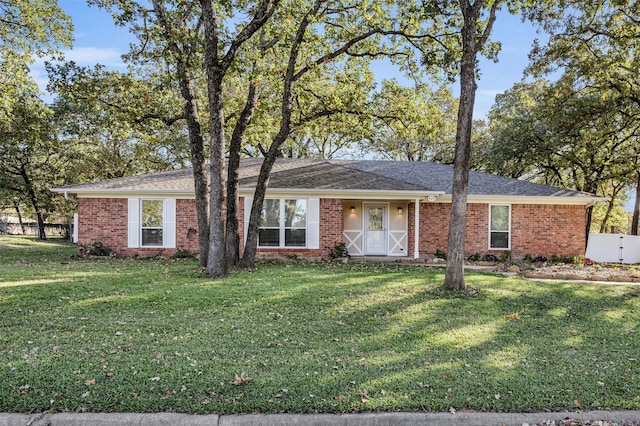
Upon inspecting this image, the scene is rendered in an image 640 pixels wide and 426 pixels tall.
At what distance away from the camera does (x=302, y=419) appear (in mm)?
3338

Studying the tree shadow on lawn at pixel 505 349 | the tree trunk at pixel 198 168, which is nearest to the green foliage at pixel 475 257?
the tree shadow on lawn at pixel 505 349

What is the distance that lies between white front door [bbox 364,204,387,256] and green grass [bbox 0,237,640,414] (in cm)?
678

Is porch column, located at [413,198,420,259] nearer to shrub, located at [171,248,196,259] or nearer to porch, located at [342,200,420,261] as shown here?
porch, located at [342,200,420,261]

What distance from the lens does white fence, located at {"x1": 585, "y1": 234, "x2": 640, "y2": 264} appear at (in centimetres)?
1603

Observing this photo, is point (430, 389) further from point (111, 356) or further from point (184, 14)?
point (184, 14)

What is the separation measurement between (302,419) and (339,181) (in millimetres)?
11793

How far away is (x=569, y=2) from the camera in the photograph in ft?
34.5

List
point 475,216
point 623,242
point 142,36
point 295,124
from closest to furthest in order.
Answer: point 142,36 → point 295,124 → point 475,216 → point 623,242

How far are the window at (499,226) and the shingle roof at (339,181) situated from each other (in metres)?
0.69

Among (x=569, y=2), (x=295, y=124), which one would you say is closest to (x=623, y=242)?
(x=569, y=2)

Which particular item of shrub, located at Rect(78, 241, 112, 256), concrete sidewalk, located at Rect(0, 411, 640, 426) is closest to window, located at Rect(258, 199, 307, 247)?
shrub, located at Rect(78, 241, 112, 256)

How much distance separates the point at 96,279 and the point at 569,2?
13.4 meters

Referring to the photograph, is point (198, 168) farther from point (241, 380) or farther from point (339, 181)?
point (241, 380)

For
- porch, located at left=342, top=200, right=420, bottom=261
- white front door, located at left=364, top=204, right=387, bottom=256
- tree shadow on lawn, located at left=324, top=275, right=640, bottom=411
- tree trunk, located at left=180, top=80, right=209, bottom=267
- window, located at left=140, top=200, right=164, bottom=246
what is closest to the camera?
tree shadow on lawn, located at left=324, top=275, right=640, bottom=411
